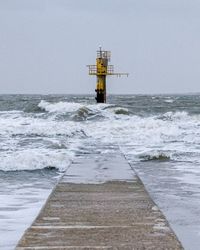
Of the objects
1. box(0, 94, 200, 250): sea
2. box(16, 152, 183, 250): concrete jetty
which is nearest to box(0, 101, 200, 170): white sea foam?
box(0, 94, 200, 250): sea

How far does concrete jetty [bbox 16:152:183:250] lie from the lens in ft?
14.7

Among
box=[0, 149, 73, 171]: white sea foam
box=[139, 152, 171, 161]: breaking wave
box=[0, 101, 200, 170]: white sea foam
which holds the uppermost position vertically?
box=[0, 149, 73, 171]: white sea foam

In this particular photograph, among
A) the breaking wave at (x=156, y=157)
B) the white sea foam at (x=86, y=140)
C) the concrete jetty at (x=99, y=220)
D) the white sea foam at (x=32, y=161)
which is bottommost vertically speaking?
the white sea foam at (x=86, y=140)

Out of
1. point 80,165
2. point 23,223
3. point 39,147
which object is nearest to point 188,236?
point 23,223

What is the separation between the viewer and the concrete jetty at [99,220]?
176 inches

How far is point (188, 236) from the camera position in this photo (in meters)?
5.27

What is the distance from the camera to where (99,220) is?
17.6ft

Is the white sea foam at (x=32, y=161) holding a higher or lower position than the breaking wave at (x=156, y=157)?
higher
